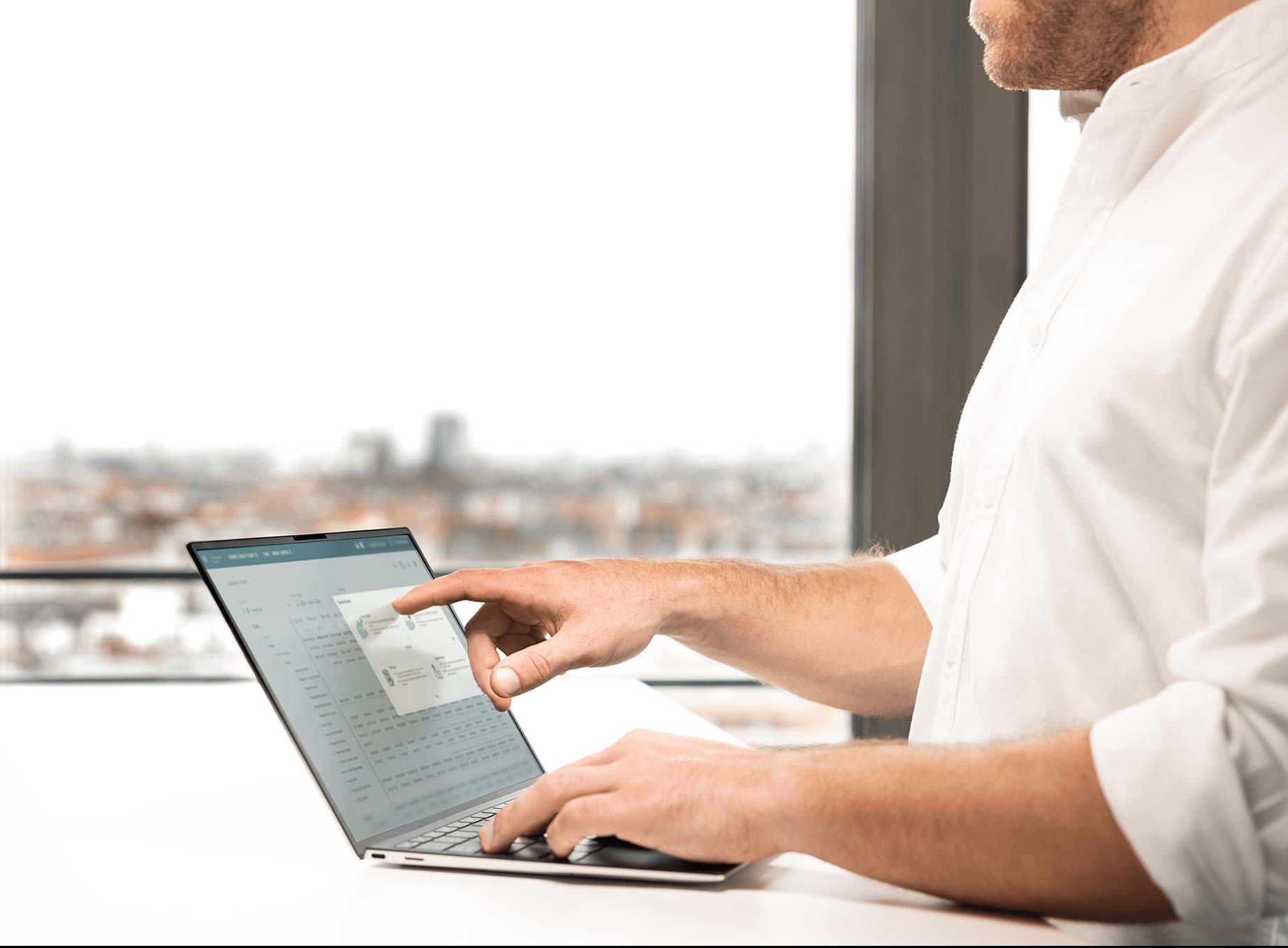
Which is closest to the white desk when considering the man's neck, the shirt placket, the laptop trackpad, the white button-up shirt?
the laptop trackpad

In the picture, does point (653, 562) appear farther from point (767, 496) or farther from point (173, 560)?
point (173, 560)

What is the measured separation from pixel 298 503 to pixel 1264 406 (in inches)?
64.8

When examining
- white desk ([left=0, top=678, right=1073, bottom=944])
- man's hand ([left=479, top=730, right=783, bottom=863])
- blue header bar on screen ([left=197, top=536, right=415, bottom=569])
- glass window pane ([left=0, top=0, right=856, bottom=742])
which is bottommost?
white desk ([left=0, top=678, right=1073, bottom=944])

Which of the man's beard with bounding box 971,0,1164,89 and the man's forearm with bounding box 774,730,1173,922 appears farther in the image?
the man's beard with bounding box 971,0,1164,89

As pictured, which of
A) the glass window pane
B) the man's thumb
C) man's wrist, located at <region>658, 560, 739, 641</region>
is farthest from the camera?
the glass window pane

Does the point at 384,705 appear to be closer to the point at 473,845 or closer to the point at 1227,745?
the point at 473,845

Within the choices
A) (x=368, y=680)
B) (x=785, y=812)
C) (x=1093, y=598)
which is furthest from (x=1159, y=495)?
(x=368, y=680)

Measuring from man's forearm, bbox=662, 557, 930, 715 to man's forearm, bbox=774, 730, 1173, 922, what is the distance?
1.46ft

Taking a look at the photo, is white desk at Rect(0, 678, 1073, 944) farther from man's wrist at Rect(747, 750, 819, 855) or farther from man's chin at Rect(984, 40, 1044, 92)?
man's chin at Rect(984, 40, 1044, 92)

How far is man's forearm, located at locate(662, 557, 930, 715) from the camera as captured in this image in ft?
3.60

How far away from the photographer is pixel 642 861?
656mm

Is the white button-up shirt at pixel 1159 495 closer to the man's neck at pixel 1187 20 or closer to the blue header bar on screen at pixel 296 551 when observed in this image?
the man's neck at pixel 1187 20

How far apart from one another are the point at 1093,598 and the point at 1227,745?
201mm

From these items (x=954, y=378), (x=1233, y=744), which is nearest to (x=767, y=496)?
(x=954, y=378)
